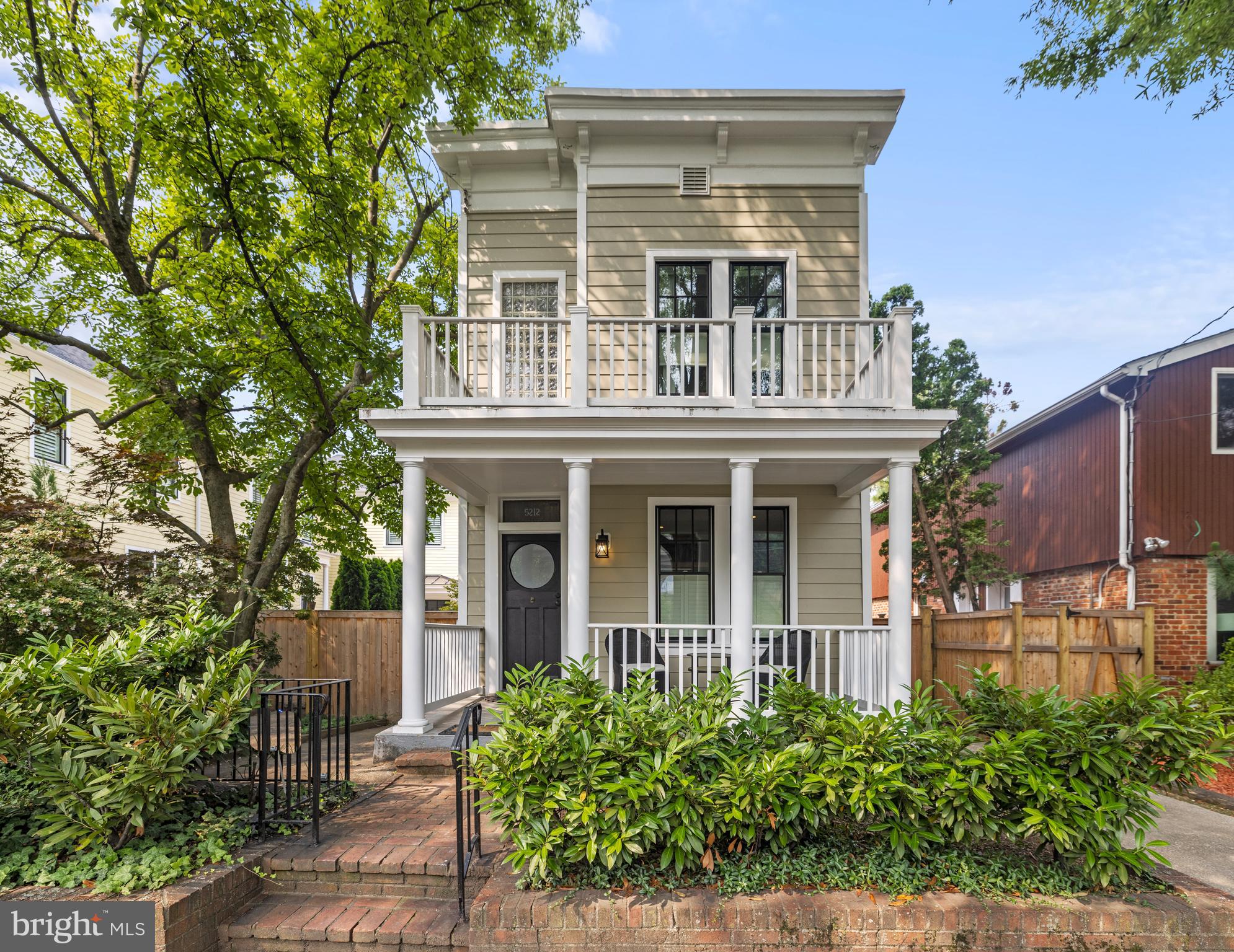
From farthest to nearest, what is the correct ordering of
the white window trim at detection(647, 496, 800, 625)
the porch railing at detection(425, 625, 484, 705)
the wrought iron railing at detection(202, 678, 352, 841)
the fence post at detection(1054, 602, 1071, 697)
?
the fence post at detection(1054, 602, 1071, 697) < the white window trim at detection(647, 496, 800, 625) < the porch railing at detection(425, 625, 484, 705) < the wrought iron railing at detection(202, 678, 352, 841)

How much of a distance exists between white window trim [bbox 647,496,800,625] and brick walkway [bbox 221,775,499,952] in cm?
374

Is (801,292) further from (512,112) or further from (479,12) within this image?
(512,112)

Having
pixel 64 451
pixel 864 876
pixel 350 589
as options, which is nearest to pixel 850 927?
pixel 864 876

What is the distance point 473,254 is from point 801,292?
3.97 metres

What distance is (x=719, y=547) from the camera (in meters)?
8.14

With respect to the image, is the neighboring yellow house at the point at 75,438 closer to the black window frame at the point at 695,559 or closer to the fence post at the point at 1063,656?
the black window frame at the point at 695,559

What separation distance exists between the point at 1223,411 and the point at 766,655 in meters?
9.86

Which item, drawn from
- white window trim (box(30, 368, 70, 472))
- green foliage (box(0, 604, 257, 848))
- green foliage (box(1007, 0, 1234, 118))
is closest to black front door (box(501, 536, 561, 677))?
green foliage (box(0, 604, 257, 848))

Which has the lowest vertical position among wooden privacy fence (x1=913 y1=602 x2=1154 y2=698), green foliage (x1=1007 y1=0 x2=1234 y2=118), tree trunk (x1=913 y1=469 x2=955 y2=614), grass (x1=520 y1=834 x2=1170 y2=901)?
grass (x1=520 y1=834 x2=1170 y2=901)

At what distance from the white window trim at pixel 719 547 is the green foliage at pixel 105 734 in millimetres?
4584

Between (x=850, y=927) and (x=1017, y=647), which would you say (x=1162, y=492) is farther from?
→ (x=850, y=927)

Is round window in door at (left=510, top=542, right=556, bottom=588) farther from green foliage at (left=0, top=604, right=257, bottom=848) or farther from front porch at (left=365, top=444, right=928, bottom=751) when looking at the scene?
green foliage at (left=0, top=604, right=257, bottom=848)

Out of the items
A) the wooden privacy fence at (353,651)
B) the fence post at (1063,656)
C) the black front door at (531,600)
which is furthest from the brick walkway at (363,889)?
the fence post at (1063,656)

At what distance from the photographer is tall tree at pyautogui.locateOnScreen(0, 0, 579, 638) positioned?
764 centimetres
